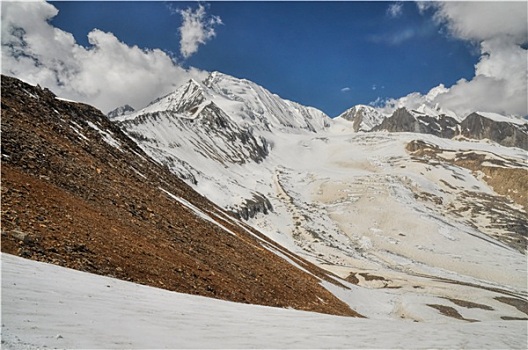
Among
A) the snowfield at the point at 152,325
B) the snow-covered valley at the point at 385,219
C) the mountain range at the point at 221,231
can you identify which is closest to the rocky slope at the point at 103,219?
the mountain range at the point at 221,231

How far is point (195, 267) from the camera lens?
63.1 feet

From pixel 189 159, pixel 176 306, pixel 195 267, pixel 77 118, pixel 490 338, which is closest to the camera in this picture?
pixel 176 306

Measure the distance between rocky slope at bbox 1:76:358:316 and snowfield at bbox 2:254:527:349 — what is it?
115 inches

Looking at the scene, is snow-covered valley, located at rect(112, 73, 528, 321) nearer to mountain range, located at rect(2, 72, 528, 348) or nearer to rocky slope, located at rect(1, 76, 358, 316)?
mountain range, located at rect(2, 72, 528, 348)

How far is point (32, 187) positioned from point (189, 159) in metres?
119

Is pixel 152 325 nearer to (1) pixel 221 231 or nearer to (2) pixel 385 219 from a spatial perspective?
(1) pixel 221 231

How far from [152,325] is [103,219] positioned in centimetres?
1151

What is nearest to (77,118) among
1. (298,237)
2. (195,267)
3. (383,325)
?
(195,267)

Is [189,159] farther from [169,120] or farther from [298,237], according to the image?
[298,237]

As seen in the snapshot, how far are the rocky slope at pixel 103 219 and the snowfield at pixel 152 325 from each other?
115 inches

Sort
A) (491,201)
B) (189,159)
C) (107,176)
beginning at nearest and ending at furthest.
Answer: (107,176)
(189,159)
(491,201)

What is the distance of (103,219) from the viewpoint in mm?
18078

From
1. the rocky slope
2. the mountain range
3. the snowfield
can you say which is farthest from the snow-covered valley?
the snowfield

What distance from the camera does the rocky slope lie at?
13.5m
